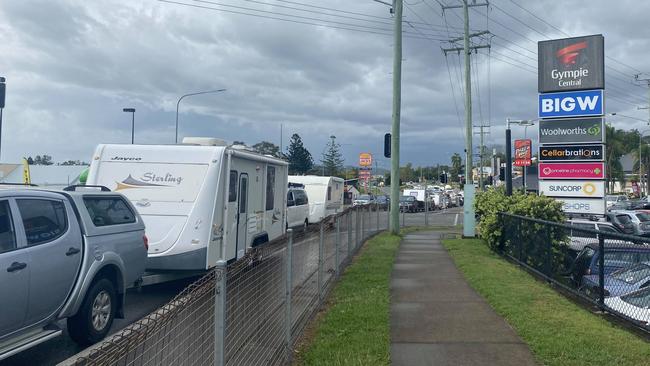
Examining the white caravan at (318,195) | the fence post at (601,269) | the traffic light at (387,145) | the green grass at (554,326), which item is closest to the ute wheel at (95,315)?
the green grass at (554,326)

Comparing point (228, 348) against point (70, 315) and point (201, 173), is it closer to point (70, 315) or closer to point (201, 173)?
point (70, 315)

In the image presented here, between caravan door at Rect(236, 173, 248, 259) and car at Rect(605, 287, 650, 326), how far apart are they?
6539mm

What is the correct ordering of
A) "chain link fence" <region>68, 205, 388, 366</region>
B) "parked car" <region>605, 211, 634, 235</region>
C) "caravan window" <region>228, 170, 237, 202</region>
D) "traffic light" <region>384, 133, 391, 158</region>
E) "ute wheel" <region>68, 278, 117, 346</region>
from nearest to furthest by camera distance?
"chain link fence" <region>68, 205, 388, 366</region>
"ute wheel" <region>68, 278, 117, 346</region>
"caravan window" <region>228, 170, 237, 202</region>
"traffic light" <region>384, 133, 391, 158</region>
"parked car" <region>605, 211, 634, 235</region>

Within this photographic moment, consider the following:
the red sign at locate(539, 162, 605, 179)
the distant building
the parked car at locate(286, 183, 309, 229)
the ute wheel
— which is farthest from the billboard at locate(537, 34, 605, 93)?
the distant building

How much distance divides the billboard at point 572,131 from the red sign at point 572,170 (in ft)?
2.32

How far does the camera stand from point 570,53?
17859 mm

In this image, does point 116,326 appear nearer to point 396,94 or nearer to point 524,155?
point 396,94

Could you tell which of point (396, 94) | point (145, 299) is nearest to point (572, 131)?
point (396, 94)

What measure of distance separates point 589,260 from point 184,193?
24.6 feet

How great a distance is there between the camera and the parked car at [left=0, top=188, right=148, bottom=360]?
5.62 m

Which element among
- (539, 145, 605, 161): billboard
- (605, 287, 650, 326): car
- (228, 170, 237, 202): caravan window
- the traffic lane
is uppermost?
(539, 145, 605, 161): billboard

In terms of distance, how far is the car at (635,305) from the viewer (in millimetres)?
7359

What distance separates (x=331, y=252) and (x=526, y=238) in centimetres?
503

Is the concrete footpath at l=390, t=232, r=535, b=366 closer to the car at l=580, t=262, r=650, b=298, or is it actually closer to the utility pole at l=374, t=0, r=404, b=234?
the car at l=580, t=262, r=650, b=298
